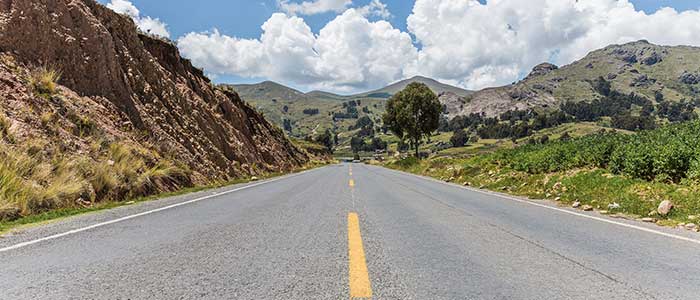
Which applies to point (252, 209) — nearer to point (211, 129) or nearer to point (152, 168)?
point (152, 168)

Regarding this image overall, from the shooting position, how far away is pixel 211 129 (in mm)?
24125

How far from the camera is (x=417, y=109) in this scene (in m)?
44.7

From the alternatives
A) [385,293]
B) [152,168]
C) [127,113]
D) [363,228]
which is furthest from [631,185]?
[127,113]

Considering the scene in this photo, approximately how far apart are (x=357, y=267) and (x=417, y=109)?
138 ft

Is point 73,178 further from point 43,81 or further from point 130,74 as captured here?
point 130,74

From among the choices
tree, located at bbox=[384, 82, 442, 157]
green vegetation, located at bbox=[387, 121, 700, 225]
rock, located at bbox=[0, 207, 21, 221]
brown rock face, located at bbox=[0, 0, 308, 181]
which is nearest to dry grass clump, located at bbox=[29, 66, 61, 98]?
brown rock face, located at bbox=[0, 0, 308, 181]

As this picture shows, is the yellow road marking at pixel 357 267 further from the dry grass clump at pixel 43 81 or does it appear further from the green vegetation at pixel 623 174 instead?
the dry grass clump at pixel 43 81

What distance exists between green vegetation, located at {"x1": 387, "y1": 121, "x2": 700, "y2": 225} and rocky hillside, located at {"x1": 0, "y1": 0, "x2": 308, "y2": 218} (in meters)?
13.1

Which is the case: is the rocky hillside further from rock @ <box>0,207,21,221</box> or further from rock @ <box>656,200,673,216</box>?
rock @ <box>656,200,673,216</box>

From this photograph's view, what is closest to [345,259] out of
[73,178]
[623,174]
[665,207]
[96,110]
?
[665,207]

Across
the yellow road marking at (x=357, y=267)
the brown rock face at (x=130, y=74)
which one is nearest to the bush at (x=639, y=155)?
the yellow road marking at (x=357, y=267)

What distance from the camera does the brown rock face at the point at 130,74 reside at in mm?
14523

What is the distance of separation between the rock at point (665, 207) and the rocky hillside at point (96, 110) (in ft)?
42.4

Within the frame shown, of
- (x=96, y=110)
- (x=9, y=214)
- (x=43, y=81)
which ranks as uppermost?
(x=43, y=81)
